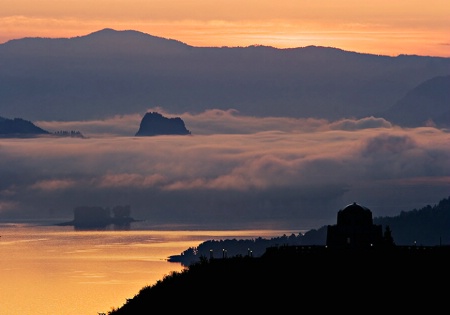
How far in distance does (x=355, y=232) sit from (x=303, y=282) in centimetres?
2799

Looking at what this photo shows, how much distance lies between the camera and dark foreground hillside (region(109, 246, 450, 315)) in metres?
158

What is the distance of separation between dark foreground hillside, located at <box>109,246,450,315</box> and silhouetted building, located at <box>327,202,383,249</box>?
9878 mm

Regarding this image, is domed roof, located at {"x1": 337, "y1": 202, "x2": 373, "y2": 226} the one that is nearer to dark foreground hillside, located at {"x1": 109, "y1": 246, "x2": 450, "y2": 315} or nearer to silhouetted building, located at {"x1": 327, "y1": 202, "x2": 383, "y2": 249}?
silhouetted building, located at {"x1": 327, "y1": 202, "x2": 383, "y2": 249}

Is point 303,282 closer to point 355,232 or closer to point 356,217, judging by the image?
point 355,232

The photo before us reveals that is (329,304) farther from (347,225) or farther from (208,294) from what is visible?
(347,225)

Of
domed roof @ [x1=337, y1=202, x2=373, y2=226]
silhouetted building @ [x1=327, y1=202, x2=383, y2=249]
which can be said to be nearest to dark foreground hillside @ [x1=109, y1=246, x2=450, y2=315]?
silhouetted building @ [x1=327, y1=202, x2=383, y2=249]

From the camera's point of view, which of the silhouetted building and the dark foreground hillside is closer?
the dark foreground hillside

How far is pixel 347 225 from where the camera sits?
192125mm

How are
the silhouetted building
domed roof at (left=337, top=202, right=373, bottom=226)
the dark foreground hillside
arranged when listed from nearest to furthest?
the dark foreground hillside
the silhouetted building
domed roof at (left=337, top=202, right=373, bottom=226)

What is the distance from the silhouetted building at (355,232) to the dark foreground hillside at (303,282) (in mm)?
9878

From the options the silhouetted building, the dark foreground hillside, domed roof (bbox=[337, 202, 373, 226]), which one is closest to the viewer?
the dark foreground hillside

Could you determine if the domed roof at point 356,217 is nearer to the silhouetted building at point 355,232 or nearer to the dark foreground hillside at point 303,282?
the silhouetted building at point 355,232

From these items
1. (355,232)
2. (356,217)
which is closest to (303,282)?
(355,232)

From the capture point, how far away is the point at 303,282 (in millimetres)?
164750
